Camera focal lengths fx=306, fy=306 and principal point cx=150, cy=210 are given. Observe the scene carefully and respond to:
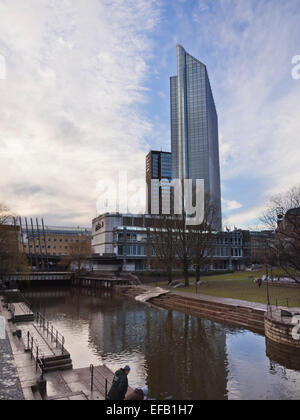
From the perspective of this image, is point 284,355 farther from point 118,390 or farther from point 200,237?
point 200,237

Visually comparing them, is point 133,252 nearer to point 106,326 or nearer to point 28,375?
point 106,326

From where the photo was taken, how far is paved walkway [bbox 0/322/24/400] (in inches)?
480

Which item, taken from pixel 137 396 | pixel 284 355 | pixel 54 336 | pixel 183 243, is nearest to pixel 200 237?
pixel 183 243

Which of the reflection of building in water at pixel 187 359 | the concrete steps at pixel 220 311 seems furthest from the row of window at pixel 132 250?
the reflection of building in water at pixel 187 359

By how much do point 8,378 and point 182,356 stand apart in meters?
10.5

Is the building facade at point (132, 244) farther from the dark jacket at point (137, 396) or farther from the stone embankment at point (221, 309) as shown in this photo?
the dark jacket at point (137, 396)

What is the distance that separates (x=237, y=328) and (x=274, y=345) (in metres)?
6.69

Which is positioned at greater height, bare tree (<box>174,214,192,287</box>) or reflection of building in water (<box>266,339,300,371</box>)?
bare tree (<box>174,214,192,287</box>)

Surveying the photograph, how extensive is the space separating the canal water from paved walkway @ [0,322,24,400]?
4.00m

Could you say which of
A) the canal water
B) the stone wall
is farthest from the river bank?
the stone wall

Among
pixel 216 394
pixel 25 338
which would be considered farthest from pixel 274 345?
pixel 25 338

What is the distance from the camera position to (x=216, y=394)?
1385cm

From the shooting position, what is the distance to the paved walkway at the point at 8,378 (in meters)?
12.2

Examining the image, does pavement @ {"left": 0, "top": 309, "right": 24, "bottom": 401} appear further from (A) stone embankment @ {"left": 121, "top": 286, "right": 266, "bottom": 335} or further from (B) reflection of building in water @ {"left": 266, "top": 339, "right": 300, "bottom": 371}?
(A) stone embankment @ {"left": 121, "top": 286, "right": 266, "bottom": 335}
